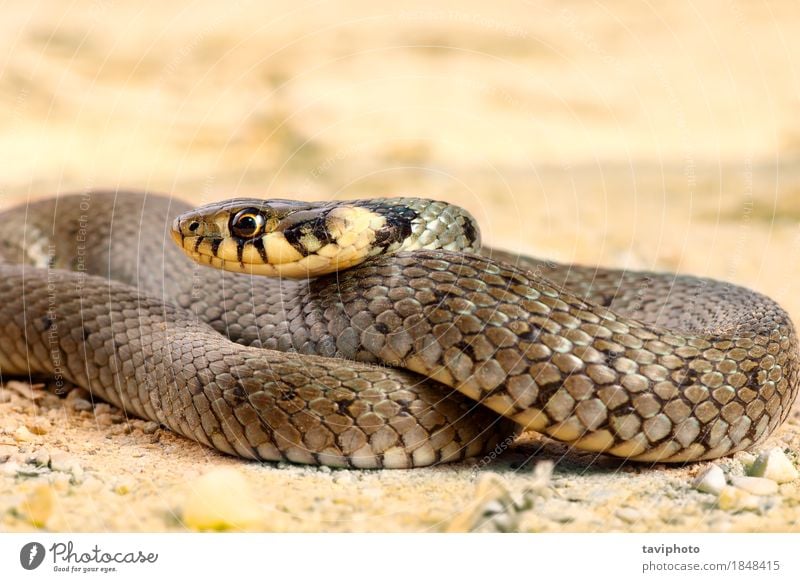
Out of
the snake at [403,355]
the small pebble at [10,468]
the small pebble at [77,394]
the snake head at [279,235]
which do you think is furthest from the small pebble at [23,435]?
the snake head at [279,235]

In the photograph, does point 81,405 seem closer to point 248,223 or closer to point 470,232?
point 248,223

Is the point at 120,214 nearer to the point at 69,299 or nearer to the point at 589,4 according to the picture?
the point at 69,299

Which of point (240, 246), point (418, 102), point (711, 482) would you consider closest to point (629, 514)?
point (711, 482)

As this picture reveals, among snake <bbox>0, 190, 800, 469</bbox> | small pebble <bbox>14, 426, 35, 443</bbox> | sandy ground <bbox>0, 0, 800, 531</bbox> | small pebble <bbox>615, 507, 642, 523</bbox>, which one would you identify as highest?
sandy ground <bbox>0, 0, 800, 531</bbox>

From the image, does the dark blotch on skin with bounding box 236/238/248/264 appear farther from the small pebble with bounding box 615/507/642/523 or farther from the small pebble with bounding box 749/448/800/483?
the small pebble with bounding box 749/448/800/483

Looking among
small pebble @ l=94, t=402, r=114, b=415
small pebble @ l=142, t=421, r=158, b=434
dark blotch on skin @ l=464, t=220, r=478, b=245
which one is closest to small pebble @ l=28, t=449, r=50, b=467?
small pebble @ l=142, t=421, r=158, b=434

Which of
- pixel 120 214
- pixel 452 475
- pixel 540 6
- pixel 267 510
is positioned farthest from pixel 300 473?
pixel 540 6
